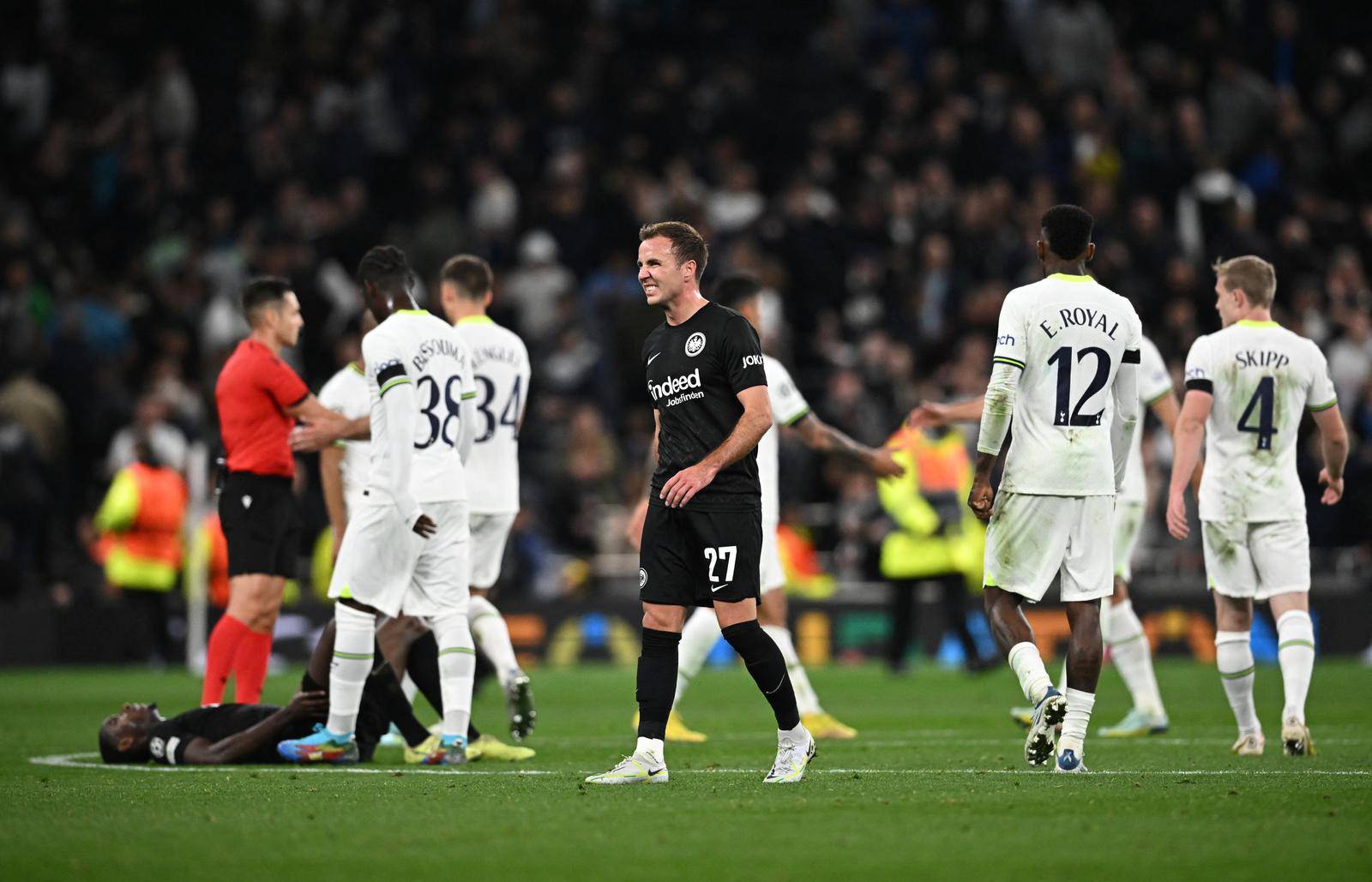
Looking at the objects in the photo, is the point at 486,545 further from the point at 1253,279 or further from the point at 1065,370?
the point at 1253,279

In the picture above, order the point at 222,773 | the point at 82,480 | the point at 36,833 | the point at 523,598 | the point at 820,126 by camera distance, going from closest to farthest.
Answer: the point at 36,833 → the point at 222,773 → the point at 523,598 → the point at 82,480 → the point at 820,126

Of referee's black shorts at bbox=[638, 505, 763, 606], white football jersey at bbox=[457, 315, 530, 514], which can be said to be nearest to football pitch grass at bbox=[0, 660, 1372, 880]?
referee's black shorts at bbox=[638, 505, 763, 606]

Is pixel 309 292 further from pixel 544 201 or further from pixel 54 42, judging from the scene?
pixel 54 42

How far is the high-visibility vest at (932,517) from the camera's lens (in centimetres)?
1833

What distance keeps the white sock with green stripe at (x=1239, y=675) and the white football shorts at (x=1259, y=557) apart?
0.82 feet

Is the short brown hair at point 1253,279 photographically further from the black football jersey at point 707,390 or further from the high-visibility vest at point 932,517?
the high-visibility vest at point 932,517

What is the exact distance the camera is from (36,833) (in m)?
7.08

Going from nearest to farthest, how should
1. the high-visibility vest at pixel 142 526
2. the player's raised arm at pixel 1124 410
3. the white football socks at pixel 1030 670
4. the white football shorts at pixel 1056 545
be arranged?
1. the white football socks at pixel 1030 670
2. the white football shorts at pixel 1056 545
3. the player's raised arm at pixel 1124 410
4. the high-visibility vest at pixel 142 526

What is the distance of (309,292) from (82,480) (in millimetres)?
3756

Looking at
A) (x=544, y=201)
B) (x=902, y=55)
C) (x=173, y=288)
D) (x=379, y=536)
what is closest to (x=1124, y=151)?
(x=902, y=55)

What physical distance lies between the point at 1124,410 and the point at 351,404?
463 cm

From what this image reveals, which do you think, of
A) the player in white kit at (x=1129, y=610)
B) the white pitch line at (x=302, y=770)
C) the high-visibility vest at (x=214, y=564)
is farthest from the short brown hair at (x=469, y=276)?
the high-visibility vest at (x=214, y=564)

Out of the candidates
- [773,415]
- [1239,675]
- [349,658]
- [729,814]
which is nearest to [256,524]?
[349,658]

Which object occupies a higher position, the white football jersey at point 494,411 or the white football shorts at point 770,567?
the white football jersey at point 494,411
